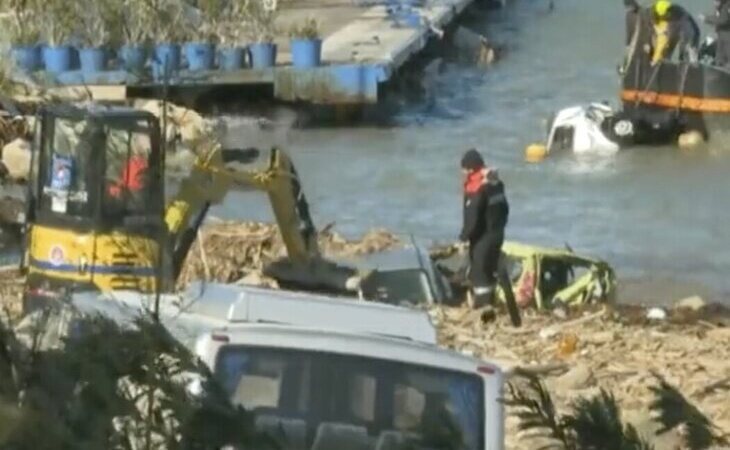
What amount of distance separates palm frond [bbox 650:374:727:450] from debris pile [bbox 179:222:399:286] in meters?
13.4

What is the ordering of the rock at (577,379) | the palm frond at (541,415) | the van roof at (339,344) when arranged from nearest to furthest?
1. the palm frond at (541,415)
2. the van roof at (339,344)
3. the rock at (577,379)

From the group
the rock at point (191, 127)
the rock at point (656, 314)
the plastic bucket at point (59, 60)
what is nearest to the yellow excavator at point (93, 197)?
the rock at point (656, 314)

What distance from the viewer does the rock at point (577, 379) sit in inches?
521

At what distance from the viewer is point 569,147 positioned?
32.5 m

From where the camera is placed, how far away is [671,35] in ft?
107

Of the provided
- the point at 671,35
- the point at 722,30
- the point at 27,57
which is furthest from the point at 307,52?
the point at 722,30

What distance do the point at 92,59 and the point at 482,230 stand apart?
56.2 ft

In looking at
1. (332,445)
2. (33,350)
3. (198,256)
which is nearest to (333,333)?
(332,445)

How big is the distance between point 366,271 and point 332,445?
11116 millimetres

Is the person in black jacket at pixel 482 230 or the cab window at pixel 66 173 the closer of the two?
the cab window at pixel 66 173

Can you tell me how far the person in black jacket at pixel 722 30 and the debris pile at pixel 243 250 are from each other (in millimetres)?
12009

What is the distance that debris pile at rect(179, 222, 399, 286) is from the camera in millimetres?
18312

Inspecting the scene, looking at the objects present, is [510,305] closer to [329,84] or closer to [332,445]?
[332,445]

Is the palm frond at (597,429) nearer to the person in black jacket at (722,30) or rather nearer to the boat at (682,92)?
the person in black jacket at (722,30)
